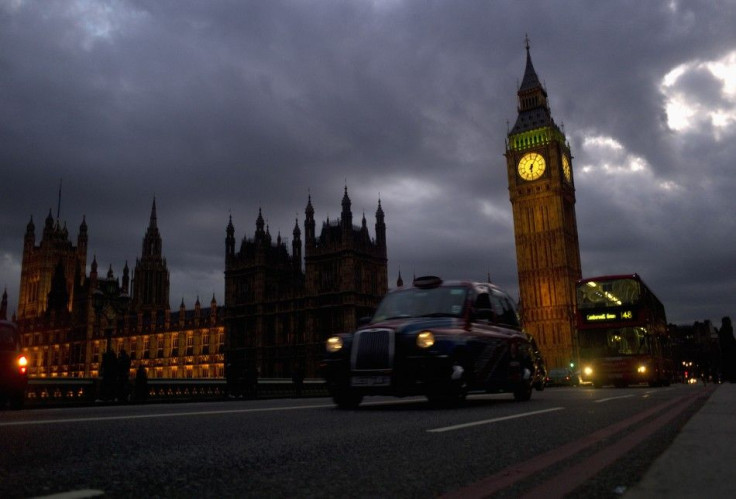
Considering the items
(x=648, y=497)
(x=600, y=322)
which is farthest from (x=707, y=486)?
(x=600, y=322)

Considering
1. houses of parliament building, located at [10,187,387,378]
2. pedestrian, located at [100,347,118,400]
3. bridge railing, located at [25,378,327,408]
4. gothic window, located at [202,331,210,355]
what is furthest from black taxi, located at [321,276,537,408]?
gothic window, located at [202,331,210,355]

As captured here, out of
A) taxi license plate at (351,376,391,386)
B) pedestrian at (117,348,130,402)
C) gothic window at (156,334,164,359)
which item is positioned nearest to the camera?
taxi license plate at (351,376,391,386)

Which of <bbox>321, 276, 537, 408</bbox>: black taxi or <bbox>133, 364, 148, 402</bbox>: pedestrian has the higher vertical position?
<bbox>321, 276, 537, 408</bbox>: black taxi

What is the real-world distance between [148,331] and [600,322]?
73.8 meters

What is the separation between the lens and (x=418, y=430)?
15.3 ft

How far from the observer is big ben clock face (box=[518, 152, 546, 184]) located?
78.0 m

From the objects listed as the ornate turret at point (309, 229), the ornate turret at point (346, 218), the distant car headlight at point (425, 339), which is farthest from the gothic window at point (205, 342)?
the distant car headlight at point (425, 339)

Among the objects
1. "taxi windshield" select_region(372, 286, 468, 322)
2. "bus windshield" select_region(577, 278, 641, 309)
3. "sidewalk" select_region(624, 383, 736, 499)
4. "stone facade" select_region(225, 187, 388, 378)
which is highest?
"stone facade" select_region(225, 187, 388, 378)

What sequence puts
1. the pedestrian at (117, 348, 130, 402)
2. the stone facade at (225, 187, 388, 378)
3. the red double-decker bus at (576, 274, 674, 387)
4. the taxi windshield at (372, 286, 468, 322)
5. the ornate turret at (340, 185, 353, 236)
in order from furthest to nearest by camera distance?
the ornate turret at (340, 185, 353, 236) → the stone facade at (225, 187, 388, 378) → the red double-decker bus at (576, 274, 674, 387) → the pedestrian at (117, 348, 130, 402) → the taxi windshield at (372, 286, 468, 322)

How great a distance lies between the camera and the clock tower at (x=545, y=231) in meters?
71.1

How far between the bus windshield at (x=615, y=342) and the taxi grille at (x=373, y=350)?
54.6 ft

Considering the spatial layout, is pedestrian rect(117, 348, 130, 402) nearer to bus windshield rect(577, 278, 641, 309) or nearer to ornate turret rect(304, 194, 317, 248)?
bus windshield rect(577, 278, 641, 309)

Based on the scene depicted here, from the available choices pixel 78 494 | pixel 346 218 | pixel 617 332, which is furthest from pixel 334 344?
pixel 346 218

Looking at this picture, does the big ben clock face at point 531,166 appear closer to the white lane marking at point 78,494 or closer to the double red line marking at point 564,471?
the double red line marking at point 564,471
